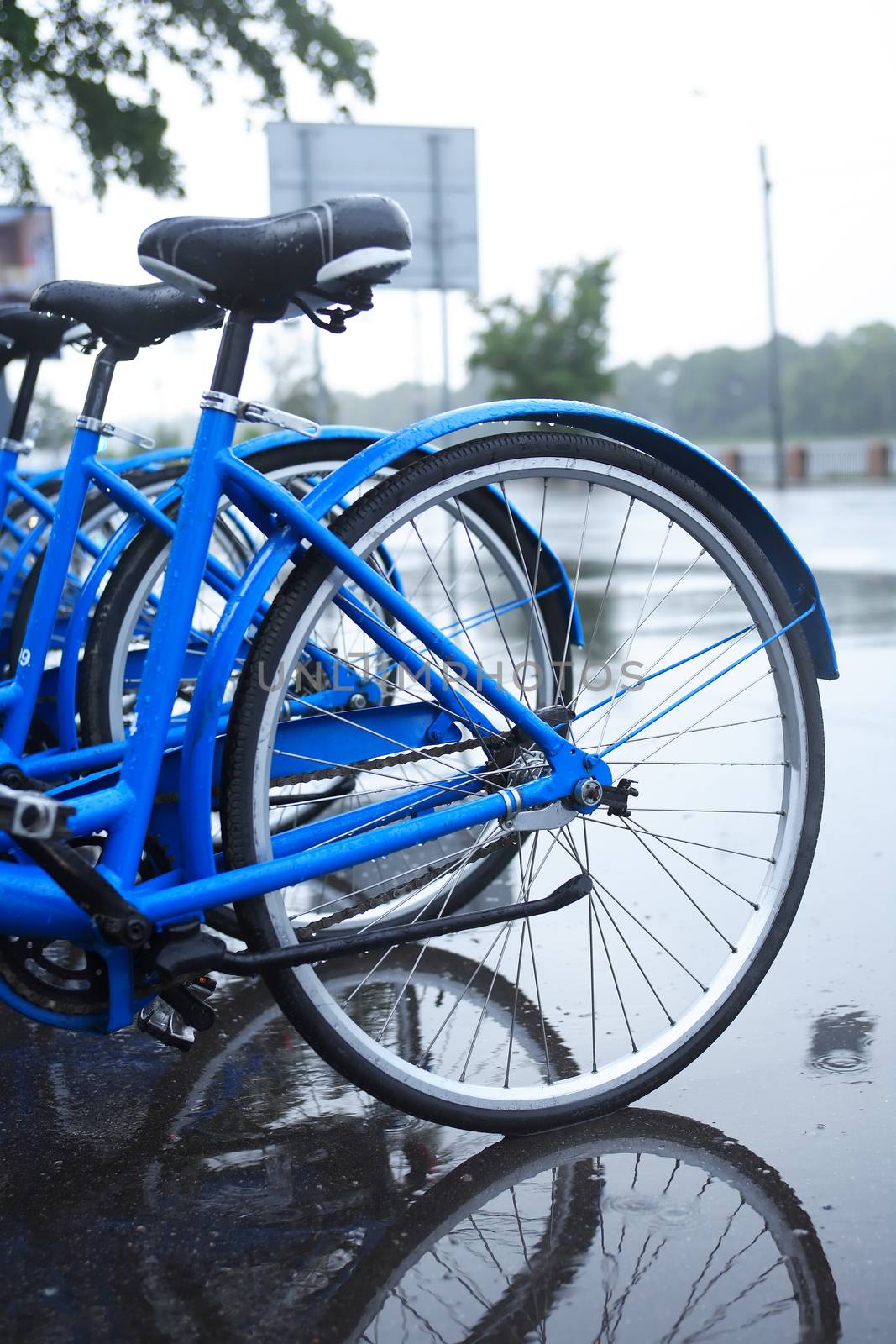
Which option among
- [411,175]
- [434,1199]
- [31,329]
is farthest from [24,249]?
[434,1199]

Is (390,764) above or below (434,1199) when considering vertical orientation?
above

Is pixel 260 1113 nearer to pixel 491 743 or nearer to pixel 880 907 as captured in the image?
pixel 491 743

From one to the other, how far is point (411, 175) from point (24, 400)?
8489mm

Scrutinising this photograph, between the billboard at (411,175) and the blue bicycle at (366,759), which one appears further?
the billboard at (411,175)

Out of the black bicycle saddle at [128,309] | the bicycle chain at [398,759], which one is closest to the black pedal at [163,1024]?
the bicycle chain at [398,759]

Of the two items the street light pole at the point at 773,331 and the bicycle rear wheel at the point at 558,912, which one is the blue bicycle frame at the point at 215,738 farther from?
the street light pole at the point at 773,331

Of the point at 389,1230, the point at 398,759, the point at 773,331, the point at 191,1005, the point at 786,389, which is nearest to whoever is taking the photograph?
the point at 389,1230

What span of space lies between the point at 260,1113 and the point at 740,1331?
0.94 m

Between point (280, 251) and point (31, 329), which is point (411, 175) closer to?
point (31, 329)

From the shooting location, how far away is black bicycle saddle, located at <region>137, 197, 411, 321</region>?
6.80ft

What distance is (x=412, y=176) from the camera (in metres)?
11.4

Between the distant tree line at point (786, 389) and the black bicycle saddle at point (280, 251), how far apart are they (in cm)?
7560

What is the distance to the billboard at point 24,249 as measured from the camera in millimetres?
11719

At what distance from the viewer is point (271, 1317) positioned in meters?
1.83
